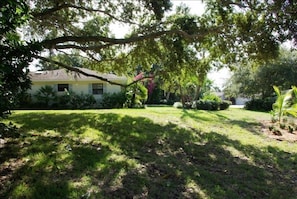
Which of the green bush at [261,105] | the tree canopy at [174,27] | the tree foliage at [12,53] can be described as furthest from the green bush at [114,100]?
the tree foliage at [12,53]

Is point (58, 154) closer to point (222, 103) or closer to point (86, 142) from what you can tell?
point (86, 142)

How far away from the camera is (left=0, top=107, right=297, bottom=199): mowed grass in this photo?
532cm

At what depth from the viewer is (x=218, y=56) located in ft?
45.4

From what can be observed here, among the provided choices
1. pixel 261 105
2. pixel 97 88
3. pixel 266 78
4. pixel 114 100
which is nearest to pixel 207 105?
pixel 261 105

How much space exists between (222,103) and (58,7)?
19.9m

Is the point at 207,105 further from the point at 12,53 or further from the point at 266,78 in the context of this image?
the point at 12,53

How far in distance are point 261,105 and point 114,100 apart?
14654 millimetres

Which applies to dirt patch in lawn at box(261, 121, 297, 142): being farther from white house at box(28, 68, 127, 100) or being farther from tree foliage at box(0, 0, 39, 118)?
white house at box(28, 68, 127, 100)

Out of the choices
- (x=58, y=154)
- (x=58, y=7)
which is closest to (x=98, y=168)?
(x=58, y=154)

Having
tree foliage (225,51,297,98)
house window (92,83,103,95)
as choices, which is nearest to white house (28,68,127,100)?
house window (92,83,103,95)

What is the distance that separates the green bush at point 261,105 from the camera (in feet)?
94.8

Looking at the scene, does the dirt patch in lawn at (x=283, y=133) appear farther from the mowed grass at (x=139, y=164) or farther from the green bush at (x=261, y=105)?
the green bush at (x=261, y=105)

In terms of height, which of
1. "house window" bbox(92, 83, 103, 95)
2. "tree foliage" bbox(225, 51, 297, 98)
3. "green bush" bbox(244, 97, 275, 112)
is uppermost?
"tree foliage" bbox(225, 51, 297, 98)

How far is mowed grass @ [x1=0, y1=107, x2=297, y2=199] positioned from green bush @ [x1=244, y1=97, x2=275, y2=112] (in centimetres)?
2002
